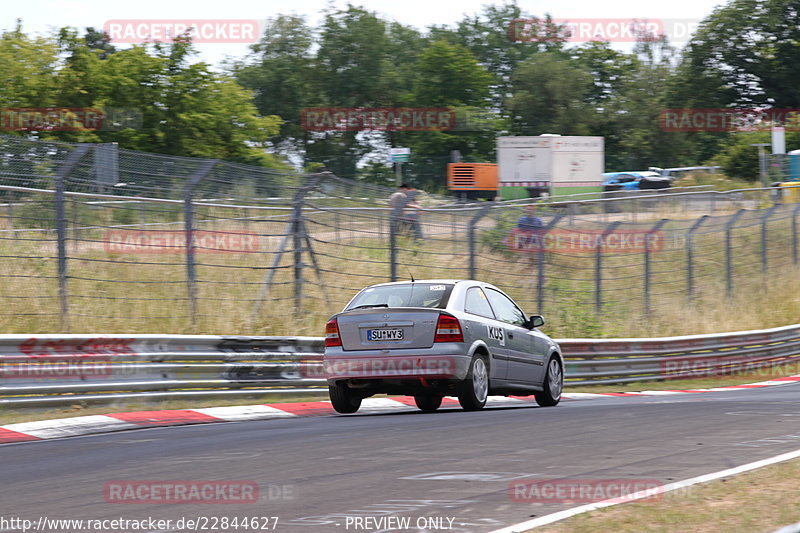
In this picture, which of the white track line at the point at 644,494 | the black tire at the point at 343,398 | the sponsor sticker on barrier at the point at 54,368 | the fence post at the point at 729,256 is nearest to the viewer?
the white track line at the point at 644,494

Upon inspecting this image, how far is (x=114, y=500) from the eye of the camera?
6.34 meters

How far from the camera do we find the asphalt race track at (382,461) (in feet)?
19.6

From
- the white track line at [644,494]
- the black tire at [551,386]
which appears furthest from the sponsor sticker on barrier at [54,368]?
the white track line at [644,494]

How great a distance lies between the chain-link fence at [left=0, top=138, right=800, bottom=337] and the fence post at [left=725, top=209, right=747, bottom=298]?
4911 millimetres

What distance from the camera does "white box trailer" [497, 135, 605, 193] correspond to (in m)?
45.3

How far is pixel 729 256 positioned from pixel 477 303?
16.1m

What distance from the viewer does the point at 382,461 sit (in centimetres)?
774

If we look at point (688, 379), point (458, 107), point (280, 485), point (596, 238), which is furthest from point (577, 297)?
point (458, 107)

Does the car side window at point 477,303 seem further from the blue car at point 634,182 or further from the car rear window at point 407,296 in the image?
the blue car at point 634,182

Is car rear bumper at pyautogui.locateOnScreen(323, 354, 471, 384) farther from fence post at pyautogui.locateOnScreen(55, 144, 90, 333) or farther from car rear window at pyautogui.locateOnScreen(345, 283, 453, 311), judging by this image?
fence post at pyautogui.locateOnScreen(55, 144, 90, 333)

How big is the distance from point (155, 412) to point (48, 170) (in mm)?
3513

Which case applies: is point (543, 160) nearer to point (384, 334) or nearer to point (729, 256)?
point (729, 256)

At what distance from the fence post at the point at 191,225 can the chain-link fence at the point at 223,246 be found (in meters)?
0.02

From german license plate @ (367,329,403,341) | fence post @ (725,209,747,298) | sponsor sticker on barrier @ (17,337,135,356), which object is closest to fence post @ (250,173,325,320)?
sponsor sticker on barrier @ (17,337,135,356)
